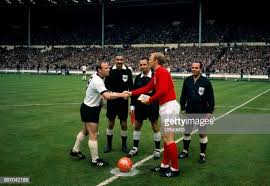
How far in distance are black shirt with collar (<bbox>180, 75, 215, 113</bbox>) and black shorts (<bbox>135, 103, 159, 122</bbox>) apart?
84 centimetres

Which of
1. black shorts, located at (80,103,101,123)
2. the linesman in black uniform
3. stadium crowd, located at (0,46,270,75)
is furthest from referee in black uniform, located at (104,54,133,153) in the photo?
stadium crowd, located at (0,46,270,75)

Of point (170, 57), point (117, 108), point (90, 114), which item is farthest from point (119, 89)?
point (170, 57)

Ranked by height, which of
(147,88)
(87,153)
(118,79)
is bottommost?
(87,153)

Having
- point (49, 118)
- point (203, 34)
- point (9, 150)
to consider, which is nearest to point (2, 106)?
point (49, 118)

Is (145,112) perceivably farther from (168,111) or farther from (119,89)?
(168,111)

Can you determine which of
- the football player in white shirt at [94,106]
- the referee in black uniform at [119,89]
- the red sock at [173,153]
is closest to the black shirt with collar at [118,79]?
the referee in black uniform at [119,89]

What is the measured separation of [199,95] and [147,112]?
1.39 meters

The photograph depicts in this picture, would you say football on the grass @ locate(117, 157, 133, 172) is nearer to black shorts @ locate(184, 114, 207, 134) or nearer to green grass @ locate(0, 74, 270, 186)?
green grass @ locate(0, 74, 270, 186)

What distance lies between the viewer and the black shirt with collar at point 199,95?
364 inches

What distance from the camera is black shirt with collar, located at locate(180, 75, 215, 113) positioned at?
926 centimetres

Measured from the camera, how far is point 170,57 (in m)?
59.1

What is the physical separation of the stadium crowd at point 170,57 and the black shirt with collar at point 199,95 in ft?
133

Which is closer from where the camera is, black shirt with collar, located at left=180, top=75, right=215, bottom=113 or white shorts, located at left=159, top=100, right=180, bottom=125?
white shorts, located at left=159, top=100, right=180, bottom=125

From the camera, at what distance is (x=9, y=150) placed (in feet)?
33.3
